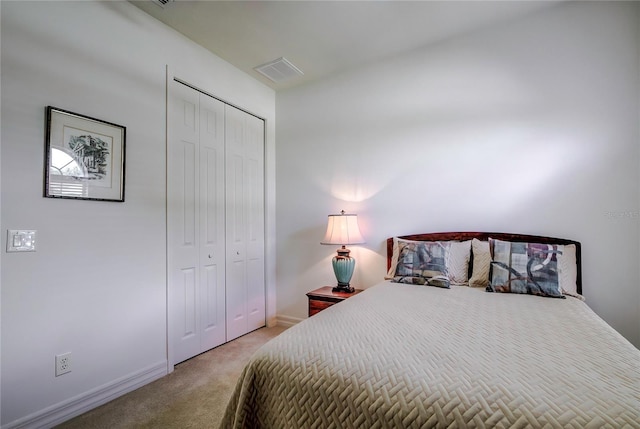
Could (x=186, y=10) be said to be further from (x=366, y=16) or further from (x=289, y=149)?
(x=289, y=149)

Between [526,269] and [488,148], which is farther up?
[488,148]

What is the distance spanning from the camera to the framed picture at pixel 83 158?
5.89 ft

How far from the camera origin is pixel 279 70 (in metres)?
3.05

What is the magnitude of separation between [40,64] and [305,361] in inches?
85.6

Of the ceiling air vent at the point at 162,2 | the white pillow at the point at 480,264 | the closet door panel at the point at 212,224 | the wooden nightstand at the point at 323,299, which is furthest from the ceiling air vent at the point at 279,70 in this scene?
the white pillow at the point at 480,264

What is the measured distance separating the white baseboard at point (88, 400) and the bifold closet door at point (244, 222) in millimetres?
813

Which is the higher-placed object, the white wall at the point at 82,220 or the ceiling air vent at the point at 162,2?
the ceiling air vent at the point at 162,2

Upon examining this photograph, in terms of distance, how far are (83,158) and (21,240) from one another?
1.88 ft

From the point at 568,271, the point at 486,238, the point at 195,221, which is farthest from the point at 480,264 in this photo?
the point at 195,221

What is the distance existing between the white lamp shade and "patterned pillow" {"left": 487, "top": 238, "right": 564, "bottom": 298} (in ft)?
3.72

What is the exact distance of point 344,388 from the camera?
0.95m

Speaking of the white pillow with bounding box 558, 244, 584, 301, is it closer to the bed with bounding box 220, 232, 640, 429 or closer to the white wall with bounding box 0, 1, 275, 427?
the bed with bounding box 220, 232, 640, 429

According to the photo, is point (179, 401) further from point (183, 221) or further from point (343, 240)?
point (343, 240)

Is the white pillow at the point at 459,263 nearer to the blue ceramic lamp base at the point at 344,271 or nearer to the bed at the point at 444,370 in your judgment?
the bed at the point at 444,370
